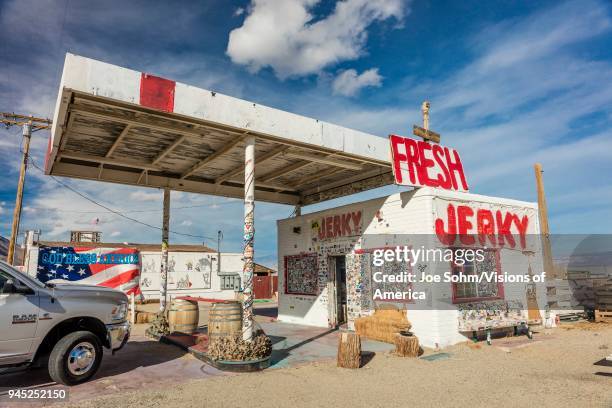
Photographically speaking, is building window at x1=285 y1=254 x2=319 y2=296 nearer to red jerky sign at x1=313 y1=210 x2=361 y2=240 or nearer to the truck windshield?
red jerky sign at x1=313 y1=210 x2=361 y2=240

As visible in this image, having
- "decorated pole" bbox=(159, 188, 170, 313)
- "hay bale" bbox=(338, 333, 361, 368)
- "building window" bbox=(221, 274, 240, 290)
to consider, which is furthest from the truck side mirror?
"building window" bbox=(221, 274, 240, 290)

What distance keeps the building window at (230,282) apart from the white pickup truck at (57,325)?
87.3ft

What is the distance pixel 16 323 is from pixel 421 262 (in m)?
9.01

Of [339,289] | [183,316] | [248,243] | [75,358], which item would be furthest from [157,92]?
[339,289]

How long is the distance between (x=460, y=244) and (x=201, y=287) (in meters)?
25.2

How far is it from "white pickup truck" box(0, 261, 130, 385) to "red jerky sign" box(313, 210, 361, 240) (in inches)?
308

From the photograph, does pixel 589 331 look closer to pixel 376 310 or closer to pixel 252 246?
pixel 376 310

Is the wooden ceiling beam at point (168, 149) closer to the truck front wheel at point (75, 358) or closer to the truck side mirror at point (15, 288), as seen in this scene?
the truck side mirror at point (15, 288)

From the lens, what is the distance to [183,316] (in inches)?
442

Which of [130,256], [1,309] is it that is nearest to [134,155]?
[1,309]

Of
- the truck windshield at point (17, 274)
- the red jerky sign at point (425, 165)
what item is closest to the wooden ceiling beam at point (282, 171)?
the red jerky sign at point (425, 165)

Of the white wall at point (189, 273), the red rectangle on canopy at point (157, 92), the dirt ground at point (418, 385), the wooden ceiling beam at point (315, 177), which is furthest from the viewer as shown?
the white wall at point (189, 273)

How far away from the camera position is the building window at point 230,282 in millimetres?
33844

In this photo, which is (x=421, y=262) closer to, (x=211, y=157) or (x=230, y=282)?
(x=211, y=157)
